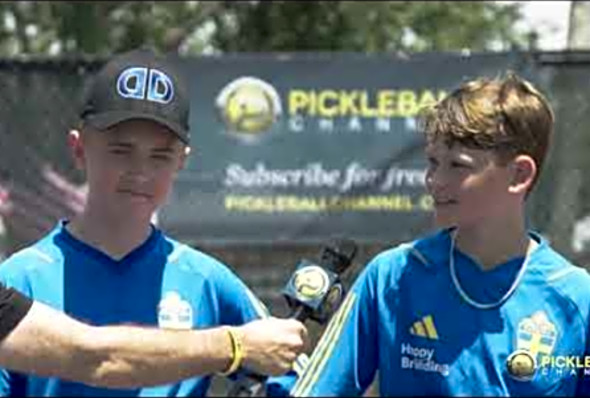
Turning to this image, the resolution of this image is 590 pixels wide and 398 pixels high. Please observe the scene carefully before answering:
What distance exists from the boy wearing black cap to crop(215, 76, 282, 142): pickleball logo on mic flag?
2907 millimetres

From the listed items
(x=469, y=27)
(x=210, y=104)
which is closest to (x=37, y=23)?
(x=469, y=27)

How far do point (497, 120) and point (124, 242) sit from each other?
95cm

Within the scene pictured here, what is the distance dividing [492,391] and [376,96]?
3.49 m

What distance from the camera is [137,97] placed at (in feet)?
11.6

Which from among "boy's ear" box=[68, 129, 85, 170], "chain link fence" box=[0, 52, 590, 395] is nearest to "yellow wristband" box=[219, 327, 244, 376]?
"boy's ear" box=[68, 129, 85, 170]

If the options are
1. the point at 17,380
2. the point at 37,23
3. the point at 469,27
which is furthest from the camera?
the point at 469,27

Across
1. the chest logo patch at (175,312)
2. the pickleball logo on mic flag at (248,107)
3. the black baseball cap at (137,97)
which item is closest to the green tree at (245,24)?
the pickleball logo on mic flag at (248,107)

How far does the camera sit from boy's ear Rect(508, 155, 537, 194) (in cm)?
325

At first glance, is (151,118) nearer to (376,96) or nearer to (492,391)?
(492,391)

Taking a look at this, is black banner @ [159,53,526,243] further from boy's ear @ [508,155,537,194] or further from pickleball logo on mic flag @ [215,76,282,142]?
boy's ear @ [508,155,537,194]

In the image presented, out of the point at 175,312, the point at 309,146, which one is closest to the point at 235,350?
the point at 175,312

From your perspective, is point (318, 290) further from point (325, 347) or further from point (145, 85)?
point (145, 85)

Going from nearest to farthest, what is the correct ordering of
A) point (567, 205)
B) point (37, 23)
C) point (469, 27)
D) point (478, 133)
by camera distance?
point (478, 133)
point (567, 205)
point (37, 23)
point (469, 27)

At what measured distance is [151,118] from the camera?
11.5 ft
